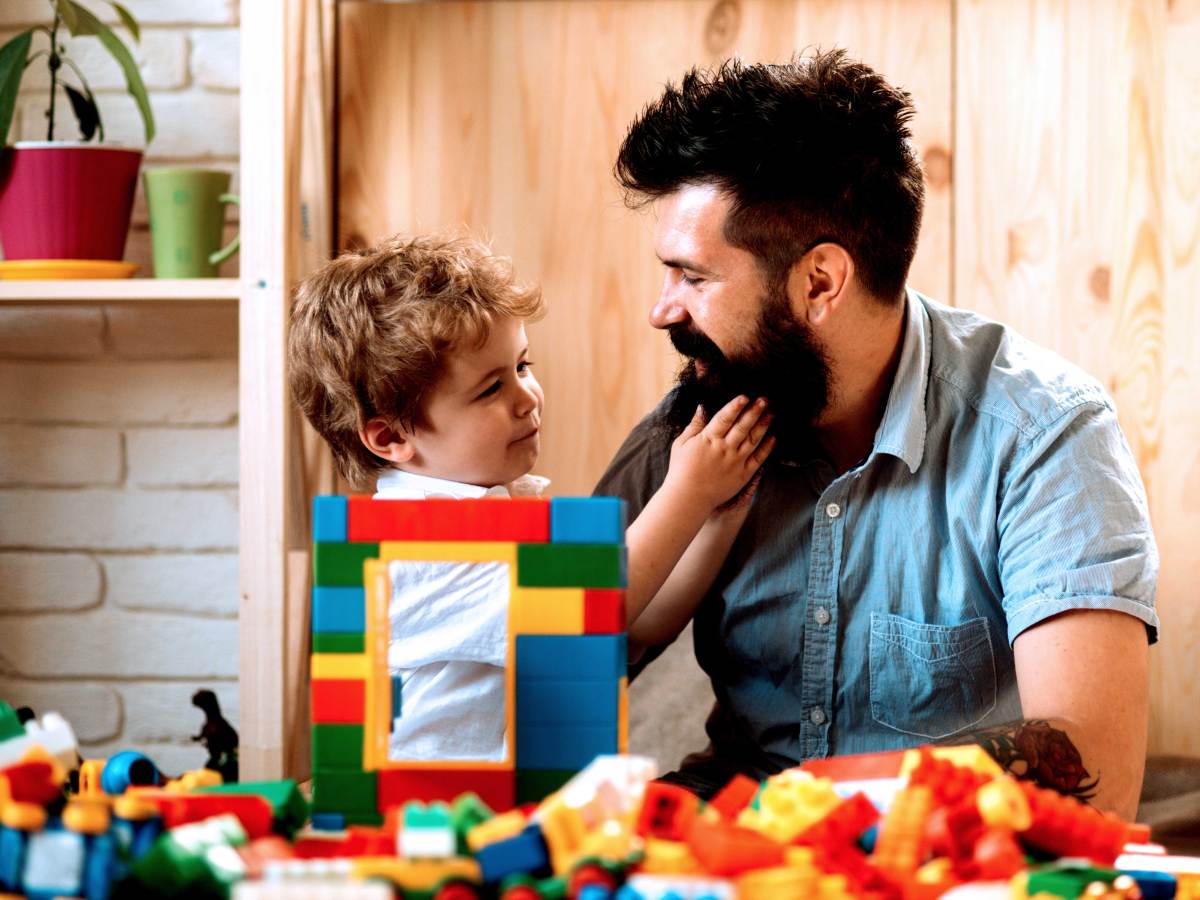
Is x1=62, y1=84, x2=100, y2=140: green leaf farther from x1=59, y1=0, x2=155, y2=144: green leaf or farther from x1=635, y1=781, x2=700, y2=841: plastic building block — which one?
x1=635, y1=781, x2=700, y2=841: plastic building block

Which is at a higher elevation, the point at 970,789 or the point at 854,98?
the point at 854,98

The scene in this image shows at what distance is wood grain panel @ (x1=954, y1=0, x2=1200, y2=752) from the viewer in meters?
1.88

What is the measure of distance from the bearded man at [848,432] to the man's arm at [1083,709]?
0.06 metres

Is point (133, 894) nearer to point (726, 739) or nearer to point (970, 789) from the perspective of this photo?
point (970, 789)

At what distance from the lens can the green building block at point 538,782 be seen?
79 centimetres

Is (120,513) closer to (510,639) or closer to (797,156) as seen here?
(797,156)

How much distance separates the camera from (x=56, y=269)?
1.68 m

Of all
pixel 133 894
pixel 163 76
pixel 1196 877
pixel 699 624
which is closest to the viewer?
pixel 133 894

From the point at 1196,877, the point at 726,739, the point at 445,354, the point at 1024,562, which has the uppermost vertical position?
the point at 445,354

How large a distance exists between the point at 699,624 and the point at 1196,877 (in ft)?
2.61

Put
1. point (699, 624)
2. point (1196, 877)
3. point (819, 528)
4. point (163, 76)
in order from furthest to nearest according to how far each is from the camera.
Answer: point (163, 76), point (699, 624), point (819, 528), point (1196, 877)

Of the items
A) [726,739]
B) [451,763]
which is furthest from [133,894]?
[726,739]

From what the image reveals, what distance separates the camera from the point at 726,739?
1512mm

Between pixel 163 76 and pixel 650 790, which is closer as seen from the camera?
pixel 650 790
